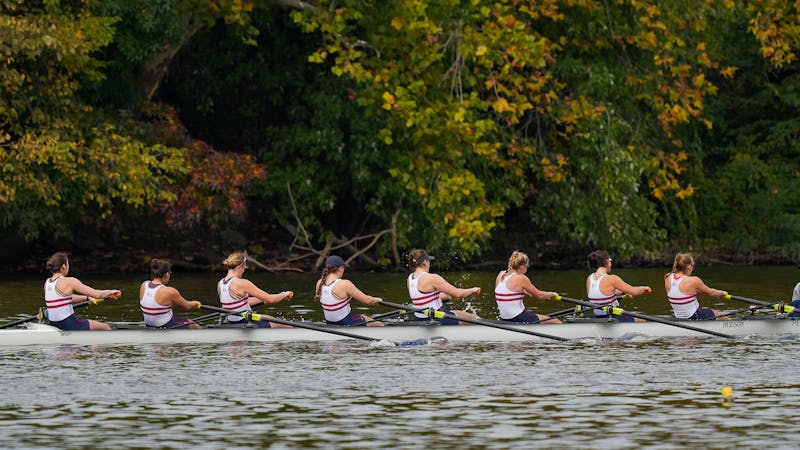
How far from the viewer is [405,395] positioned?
1927 centimetres

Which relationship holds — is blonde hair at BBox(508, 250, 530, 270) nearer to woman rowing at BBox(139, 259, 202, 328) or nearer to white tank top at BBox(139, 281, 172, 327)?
woman rowing at BBox(139, 259, 202, 328)

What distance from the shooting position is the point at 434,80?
38.1 metres

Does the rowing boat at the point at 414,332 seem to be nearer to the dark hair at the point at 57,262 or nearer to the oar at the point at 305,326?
the oar at the point at 305,326

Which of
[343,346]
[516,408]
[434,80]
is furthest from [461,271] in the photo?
[516,408]

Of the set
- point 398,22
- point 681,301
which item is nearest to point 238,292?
point 681,301

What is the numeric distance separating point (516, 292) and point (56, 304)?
688 cm

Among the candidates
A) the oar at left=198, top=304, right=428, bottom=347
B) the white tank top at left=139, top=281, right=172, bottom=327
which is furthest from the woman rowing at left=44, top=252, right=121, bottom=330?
the oar at left=198, top=304, right=428, bottom=347

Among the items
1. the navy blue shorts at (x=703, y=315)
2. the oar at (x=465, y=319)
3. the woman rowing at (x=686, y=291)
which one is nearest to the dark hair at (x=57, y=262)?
the oar at (x=465, y=319)

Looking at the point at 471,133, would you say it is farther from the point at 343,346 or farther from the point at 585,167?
the point at 343,346

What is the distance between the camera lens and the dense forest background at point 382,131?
120 feet

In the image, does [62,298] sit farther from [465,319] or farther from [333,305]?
[465,319]

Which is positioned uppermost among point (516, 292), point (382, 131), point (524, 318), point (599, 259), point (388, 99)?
point (388, 99)

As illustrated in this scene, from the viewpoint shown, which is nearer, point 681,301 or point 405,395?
point 405,395

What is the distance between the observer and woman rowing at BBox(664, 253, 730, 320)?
2658cm
